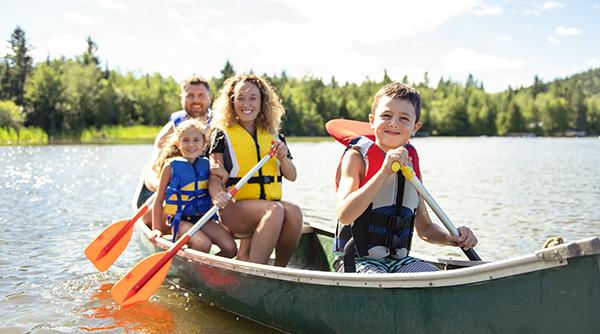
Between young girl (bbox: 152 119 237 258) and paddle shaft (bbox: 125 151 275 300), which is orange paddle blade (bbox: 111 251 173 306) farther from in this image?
young girl (bbox: 152 119 237 258)

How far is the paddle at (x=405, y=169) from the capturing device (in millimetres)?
3156

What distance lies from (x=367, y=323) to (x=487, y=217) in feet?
24.3

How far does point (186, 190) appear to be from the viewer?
182 inches

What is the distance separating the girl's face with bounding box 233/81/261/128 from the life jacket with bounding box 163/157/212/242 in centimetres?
56

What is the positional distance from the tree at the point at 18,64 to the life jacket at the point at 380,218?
5710 centimetres

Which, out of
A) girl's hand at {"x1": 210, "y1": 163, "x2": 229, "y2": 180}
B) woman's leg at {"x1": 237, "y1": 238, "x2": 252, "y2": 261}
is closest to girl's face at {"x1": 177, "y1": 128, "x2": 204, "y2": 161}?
girl's hand at {"x1": 210, "y1": 163, "x2": 229, "y2": 180}

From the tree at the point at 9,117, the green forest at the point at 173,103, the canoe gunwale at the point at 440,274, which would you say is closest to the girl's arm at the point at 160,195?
the canoe gunwale at the point at 440,274

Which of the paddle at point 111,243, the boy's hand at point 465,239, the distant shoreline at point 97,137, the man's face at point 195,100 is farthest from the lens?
the distant shoreline at point 97,137

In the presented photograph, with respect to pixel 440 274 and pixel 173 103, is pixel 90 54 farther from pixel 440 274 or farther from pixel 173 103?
pixel 440 274

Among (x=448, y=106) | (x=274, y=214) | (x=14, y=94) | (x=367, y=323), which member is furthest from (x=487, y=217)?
(x=448, y=106)

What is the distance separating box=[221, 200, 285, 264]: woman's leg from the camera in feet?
13.8

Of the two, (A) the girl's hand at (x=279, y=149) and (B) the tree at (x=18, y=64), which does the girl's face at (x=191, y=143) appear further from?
(B) the tree at (x=18, y=64)

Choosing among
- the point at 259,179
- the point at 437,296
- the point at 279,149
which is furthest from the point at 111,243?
the point at 437,296

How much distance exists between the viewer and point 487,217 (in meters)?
9.98
